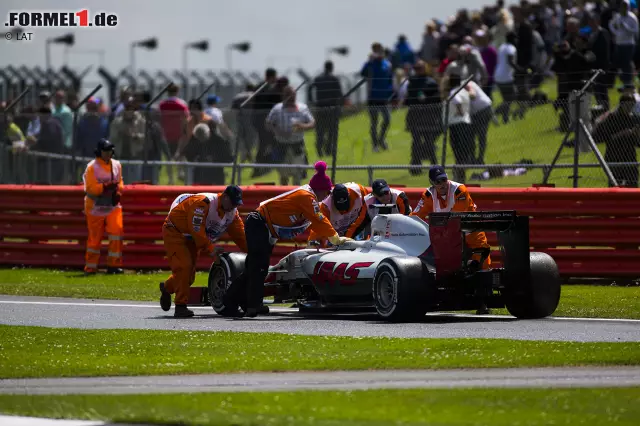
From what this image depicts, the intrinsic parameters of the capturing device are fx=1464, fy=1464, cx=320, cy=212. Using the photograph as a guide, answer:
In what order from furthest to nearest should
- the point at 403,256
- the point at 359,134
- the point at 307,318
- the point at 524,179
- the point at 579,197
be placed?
the point at 359,134
the point at 524,179
the point at 579,197
the point at 307,318
the point at 403,256

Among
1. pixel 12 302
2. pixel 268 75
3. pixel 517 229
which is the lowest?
pixel 12 302

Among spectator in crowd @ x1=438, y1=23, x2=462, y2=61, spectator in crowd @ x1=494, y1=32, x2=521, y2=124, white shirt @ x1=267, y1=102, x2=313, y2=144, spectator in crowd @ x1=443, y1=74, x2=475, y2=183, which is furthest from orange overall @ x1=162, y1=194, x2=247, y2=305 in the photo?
spectator in crowd @ x1=438, y1=23, x2=462, y2=61

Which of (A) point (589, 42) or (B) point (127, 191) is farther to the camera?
(A) point (589, 42)

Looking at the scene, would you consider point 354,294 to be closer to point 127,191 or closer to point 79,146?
point 127,191

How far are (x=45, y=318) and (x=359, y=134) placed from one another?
8.29 meters

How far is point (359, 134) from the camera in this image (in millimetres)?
22625

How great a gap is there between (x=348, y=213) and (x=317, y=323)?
5.37 feet

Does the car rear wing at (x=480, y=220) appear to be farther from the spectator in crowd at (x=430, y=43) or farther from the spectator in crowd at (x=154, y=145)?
the spectator in crowd at (x=430, y=43)

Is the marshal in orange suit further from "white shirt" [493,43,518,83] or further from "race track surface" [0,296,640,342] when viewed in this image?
"white shirt" [493,43,518,83]

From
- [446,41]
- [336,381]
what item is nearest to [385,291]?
[336,381]

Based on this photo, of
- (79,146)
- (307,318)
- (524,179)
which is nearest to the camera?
(307,318)

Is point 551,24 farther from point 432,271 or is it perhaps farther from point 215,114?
point 432,271

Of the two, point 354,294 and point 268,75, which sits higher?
point 268,75

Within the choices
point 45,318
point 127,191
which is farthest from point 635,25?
point 45,318
